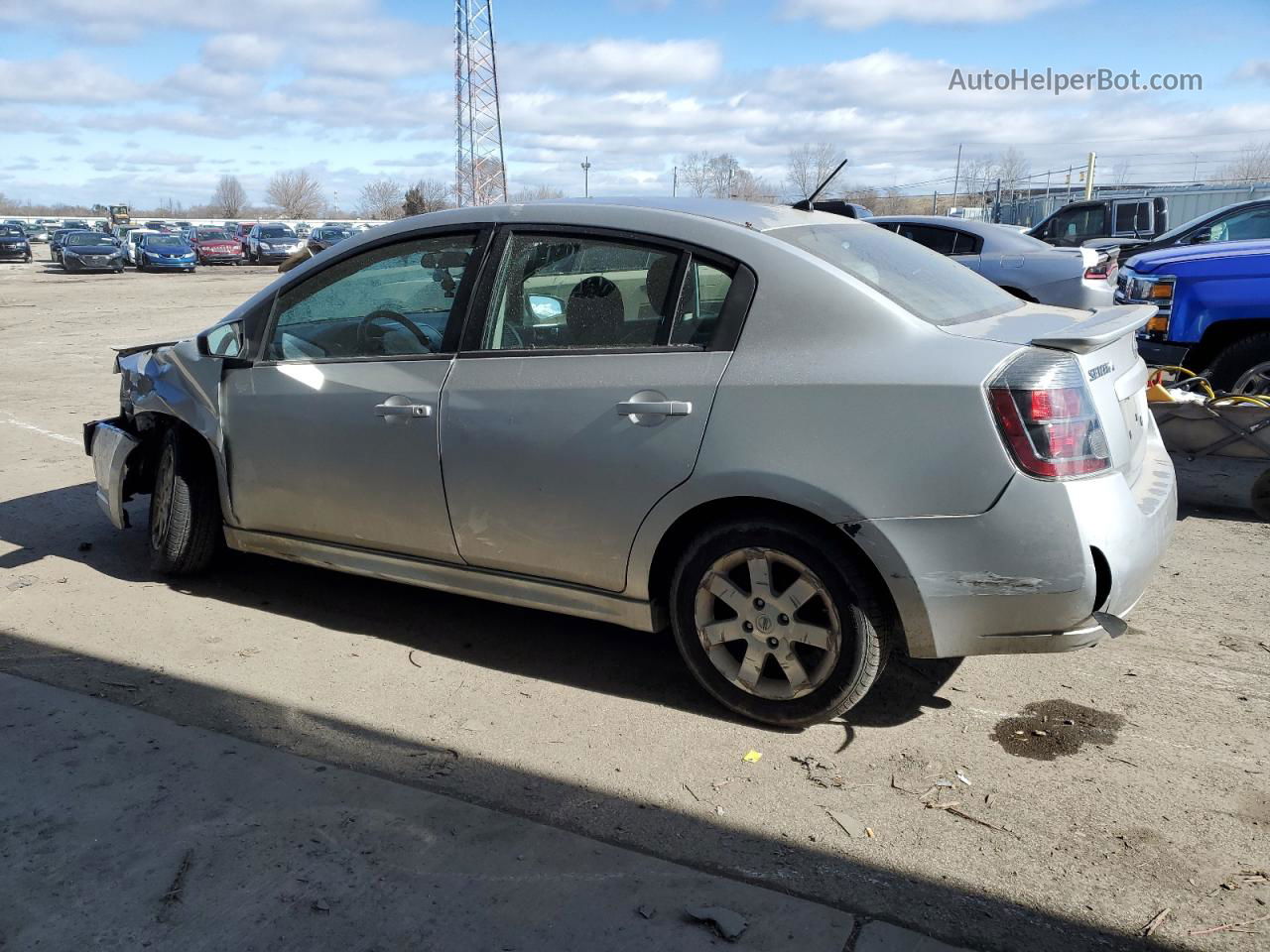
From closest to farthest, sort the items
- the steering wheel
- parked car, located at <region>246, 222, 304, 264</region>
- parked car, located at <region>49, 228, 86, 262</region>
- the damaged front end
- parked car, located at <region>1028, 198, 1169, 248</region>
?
1. the steering wheel
2. the damaged front end
3. parked car, located at <region>1028, 198, 1169, 248</region>
4. parked car, located at <region>49, 228, 86, 262</region>
5. parked car, located at <region>246, 222, 304, 264</region>

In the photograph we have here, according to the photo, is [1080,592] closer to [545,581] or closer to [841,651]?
[841,651]

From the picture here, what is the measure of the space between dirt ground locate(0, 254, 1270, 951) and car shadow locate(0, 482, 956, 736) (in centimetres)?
2

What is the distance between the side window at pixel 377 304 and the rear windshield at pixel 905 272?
1321mm

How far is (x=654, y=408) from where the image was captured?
3578 millimetres

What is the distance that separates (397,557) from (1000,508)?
2.31 m

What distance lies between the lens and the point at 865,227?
4.28 meters

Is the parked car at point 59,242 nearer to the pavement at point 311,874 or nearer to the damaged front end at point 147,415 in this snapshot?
the damaged front end at point 147,415

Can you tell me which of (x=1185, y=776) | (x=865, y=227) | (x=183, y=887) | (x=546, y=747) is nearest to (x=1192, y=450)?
(x=865, y=227)

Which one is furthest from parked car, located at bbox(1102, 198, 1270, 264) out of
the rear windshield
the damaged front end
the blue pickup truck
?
the damaged front end

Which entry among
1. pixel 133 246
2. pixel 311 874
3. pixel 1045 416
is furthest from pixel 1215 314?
pixel 133 246

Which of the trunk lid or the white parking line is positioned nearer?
the trunk lid

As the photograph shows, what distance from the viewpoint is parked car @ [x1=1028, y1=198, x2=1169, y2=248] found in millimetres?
17766

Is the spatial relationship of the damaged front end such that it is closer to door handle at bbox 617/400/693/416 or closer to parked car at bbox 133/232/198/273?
door handle at bbox 617/400/693/416

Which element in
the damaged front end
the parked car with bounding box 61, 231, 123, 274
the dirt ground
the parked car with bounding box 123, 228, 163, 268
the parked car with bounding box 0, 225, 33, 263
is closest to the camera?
the dirt ground
